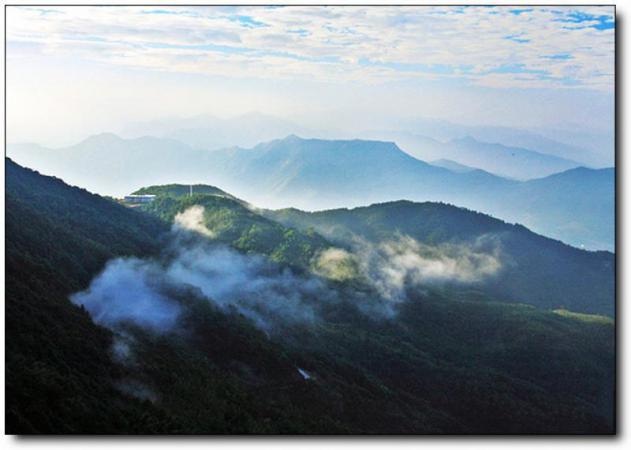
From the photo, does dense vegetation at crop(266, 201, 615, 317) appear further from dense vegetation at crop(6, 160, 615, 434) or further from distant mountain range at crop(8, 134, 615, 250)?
dense vegetation at crop(6, 160, 615, 434)

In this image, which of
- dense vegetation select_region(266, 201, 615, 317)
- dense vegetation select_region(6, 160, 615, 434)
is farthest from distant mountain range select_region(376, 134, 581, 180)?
dense vegetation select_region(266, 201, 615, 317)

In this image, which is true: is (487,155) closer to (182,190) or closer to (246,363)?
(246,363)

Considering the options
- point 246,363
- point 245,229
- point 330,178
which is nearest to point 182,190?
point 245,229

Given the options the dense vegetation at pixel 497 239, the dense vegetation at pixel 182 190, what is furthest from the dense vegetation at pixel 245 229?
the dense vegetation at pixel 497 239

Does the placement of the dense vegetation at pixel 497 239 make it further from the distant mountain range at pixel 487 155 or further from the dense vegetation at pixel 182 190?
the distant mountain range at pixel 487 155

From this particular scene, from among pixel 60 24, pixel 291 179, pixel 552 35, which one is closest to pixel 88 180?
pixel 60 24

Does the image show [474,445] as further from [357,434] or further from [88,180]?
[88,180]
